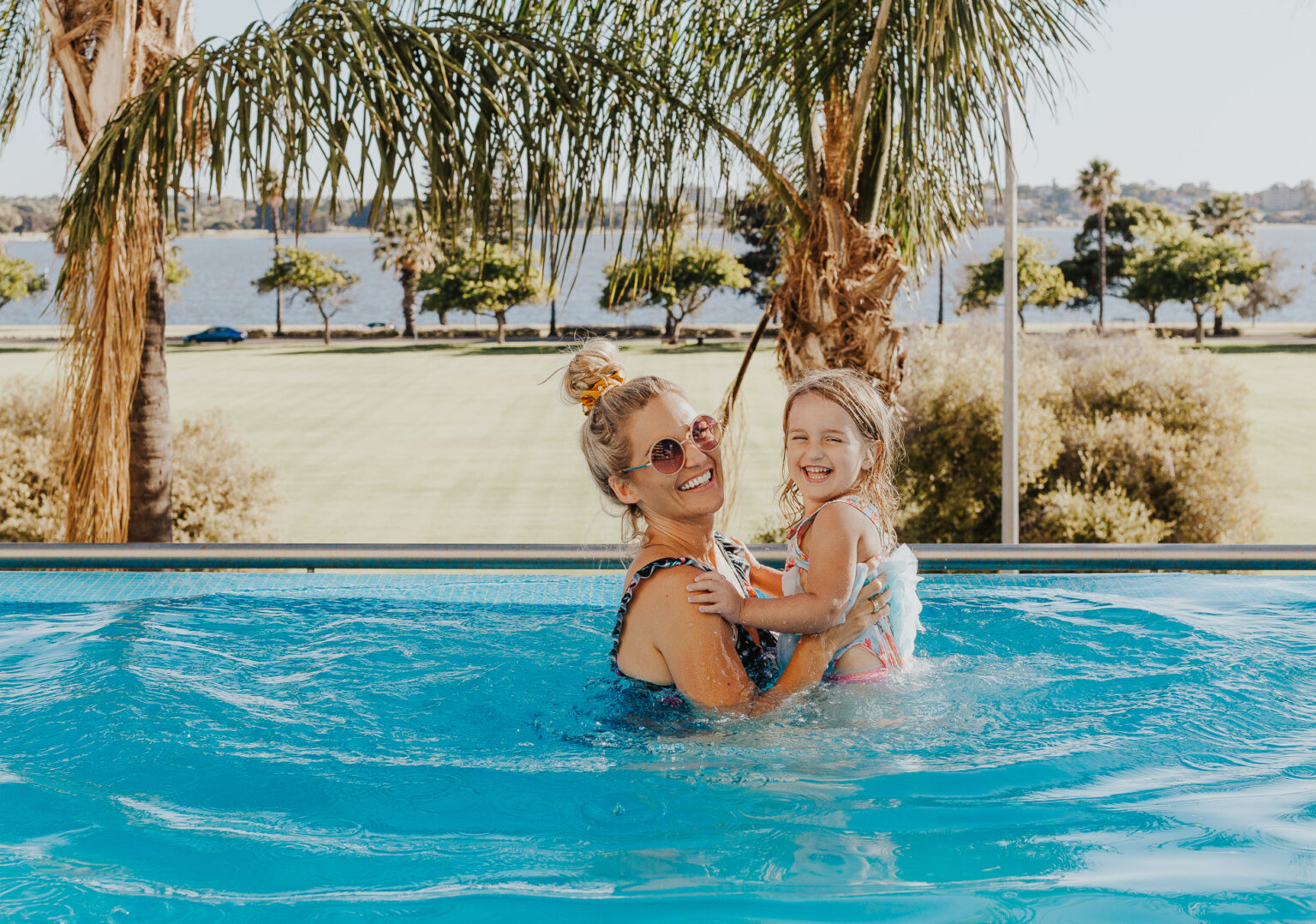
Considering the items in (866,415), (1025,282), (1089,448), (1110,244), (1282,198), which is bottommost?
(1089,448)

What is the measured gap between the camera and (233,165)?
4.88 m

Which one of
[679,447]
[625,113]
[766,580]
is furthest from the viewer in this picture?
[625,113]

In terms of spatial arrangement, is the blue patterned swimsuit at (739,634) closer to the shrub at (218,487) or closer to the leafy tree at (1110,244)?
the shrub at (218,487)

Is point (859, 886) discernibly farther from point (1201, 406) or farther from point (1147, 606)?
point (1201, 406)

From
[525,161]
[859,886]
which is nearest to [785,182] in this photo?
[525,161]

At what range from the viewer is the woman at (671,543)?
8.97ft

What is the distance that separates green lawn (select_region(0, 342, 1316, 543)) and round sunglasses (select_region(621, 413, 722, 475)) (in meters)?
12.8

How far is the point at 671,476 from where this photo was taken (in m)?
2.81

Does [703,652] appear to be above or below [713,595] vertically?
below

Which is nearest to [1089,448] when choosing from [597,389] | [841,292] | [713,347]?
[841,292]

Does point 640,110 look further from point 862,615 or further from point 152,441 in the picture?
point 152,441

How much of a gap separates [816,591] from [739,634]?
272mm

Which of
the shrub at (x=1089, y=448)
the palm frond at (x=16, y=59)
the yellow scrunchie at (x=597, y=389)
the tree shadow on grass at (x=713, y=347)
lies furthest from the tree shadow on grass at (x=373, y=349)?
the yellow scrunchie at (x=597, y=389)

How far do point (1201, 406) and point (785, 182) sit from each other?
11.0 meters
